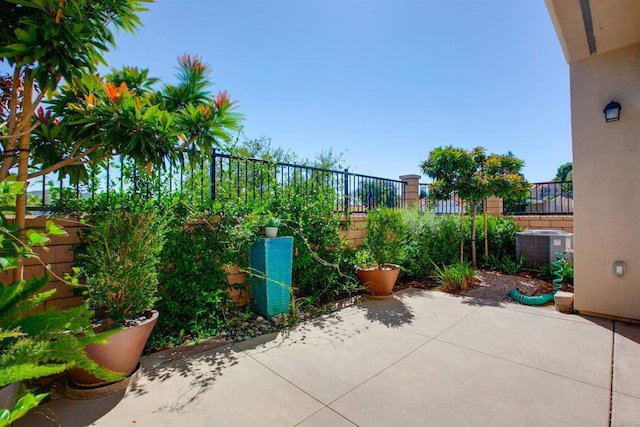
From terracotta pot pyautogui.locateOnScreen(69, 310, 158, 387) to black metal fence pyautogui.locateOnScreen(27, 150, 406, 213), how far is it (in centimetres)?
128

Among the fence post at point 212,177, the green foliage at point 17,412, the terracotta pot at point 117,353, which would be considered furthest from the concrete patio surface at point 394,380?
the fence post at point 212,177

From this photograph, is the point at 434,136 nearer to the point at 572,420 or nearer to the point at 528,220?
the point at 528,220

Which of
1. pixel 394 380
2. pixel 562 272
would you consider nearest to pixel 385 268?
pixel 394 380

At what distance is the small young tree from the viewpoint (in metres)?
5.64

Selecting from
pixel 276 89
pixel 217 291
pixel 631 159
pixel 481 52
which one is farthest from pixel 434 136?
pixel 217 291

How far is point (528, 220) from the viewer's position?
707 centimetres

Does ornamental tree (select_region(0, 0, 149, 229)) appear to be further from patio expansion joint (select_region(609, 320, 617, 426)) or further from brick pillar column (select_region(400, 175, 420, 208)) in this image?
brick pillar column (select_region(400, 175, 420, 208))

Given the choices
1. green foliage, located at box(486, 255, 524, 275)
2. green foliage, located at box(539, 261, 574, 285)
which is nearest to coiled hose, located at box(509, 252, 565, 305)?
green foliage, located at box(539, 261, 574, 285)

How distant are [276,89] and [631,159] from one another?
612 centimetres

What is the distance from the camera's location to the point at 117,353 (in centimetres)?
206

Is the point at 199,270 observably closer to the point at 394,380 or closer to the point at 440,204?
the point at 394,380

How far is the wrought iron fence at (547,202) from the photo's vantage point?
7.27 meters

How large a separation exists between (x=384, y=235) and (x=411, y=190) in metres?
3.22

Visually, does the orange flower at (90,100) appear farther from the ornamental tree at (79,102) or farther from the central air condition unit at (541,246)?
the central air condition unit at (541,246)
